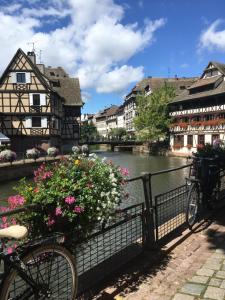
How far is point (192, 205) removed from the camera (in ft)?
21.9

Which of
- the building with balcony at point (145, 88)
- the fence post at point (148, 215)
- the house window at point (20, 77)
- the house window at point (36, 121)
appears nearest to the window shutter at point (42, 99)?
the house window at point (36, 121)

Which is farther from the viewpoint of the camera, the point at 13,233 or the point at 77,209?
the point at 77,209

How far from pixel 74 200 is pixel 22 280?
0.90m

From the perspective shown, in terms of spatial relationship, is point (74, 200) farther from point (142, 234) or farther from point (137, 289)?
point (142, 234)

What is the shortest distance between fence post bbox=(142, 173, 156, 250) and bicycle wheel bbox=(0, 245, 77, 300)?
5.56ft

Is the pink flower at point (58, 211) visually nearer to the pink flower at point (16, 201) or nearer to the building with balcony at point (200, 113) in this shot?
the pink flower at point (16, 201)

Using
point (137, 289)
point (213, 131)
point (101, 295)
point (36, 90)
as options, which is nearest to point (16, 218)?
point (101, 295)

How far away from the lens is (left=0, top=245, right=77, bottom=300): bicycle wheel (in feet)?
10.1

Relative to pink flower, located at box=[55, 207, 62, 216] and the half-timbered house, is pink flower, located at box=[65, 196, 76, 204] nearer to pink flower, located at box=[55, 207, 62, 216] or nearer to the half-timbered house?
pink flower, located at box=[55, 207, 62, 216]

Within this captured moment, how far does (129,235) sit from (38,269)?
218cm

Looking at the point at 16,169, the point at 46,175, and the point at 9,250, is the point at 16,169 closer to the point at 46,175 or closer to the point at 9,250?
the point at 46,175

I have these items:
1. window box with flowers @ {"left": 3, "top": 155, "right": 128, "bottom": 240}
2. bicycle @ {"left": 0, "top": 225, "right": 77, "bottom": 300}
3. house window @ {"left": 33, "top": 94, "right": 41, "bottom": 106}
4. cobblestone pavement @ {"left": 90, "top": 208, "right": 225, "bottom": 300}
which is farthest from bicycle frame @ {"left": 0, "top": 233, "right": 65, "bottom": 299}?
house window @ {"left": 33, "top": 94, "right": 41, "bottom": 106}

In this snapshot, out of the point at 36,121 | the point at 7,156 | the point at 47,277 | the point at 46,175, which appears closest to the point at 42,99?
the point at 36,121

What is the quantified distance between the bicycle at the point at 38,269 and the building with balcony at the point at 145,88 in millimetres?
61266
